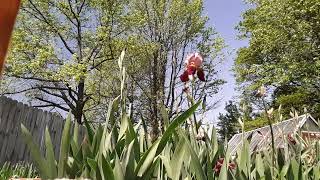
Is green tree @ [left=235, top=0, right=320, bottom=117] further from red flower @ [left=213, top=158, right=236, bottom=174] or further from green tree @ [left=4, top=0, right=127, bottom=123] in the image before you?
red flower @ [left=213, top=158, right=236, bottom=174]

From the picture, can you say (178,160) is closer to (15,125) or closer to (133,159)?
(133,159)

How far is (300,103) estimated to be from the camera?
2648 centimetres

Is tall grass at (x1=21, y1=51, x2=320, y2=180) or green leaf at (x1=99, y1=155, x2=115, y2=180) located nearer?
green leaf at (x1=99, y1=155, x2=115, y2=180)

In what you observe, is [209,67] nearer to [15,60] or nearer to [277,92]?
[277,92]

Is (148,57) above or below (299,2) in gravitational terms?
below

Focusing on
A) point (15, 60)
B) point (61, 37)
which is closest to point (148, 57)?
point (61, 37)

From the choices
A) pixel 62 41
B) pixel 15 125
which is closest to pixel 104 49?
pixel 62 41

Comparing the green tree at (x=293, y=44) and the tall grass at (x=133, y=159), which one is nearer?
the tall grass at (x=133, y=159)

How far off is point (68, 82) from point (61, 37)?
148 inches

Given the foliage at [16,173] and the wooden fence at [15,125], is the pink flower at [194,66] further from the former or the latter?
the wooden fence at [15,125]

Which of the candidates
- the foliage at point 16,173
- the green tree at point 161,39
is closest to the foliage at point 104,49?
the green tree at point 161,39

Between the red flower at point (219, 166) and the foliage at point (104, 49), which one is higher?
the foliage at point (104, 49)

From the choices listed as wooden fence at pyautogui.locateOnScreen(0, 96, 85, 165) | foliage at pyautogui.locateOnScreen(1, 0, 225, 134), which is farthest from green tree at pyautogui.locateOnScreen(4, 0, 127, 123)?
wooden fence at pyautogui.locateOnScreen(0, 96, 85, 165)

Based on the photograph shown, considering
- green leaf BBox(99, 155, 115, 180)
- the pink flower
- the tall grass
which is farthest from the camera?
the pink flower
